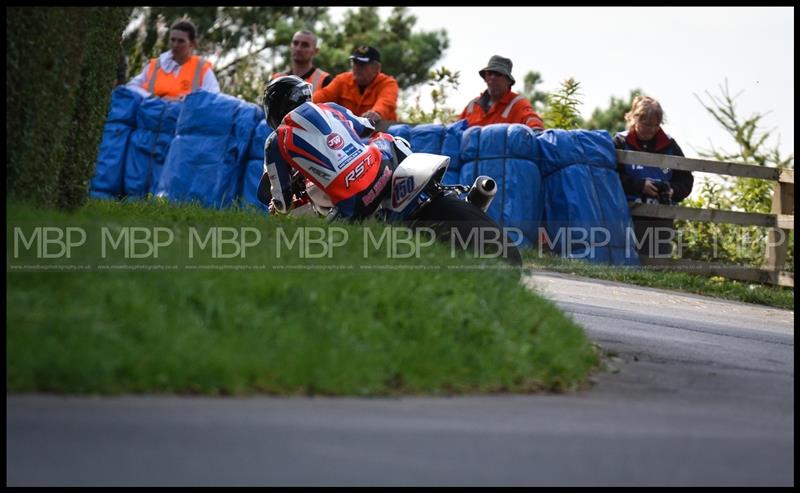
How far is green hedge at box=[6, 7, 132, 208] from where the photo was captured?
26.9 ft

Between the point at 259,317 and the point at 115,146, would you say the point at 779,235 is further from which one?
the point at 259,317

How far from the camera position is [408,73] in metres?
41.4

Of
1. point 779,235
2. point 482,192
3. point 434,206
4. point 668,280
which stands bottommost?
point 668,280

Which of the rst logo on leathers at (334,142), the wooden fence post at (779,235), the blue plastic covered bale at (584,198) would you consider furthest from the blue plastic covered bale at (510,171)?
the rst logo on leathers at (334,142)

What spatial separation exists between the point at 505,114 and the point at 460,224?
632 cm

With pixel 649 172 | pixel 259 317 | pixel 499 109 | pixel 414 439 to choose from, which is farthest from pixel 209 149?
pixel 414 439

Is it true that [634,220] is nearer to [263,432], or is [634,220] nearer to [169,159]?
[169,159]

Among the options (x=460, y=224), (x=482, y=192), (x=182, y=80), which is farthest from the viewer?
(x=182, y=80)

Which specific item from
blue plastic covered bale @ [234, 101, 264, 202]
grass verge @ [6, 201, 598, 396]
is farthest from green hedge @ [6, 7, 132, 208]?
blue plastic covered bale @ [234, 101, 264, 202]

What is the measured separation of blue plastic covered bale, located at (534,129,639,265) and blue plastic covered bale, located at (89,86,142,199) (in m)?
5.11

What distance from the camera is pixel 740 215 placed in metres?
16.4

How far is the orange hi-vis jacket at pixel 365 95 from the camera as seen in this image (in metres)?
16.1

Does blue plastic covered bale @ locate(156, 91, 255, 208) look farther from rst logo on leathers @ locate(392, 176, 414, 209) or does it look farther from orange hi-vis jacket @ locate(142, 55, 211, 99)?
rst logo on leathers @ locate(392, 176, 414, 209)

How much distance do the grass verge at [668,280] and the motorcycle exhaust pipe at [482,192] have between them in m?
3.93
